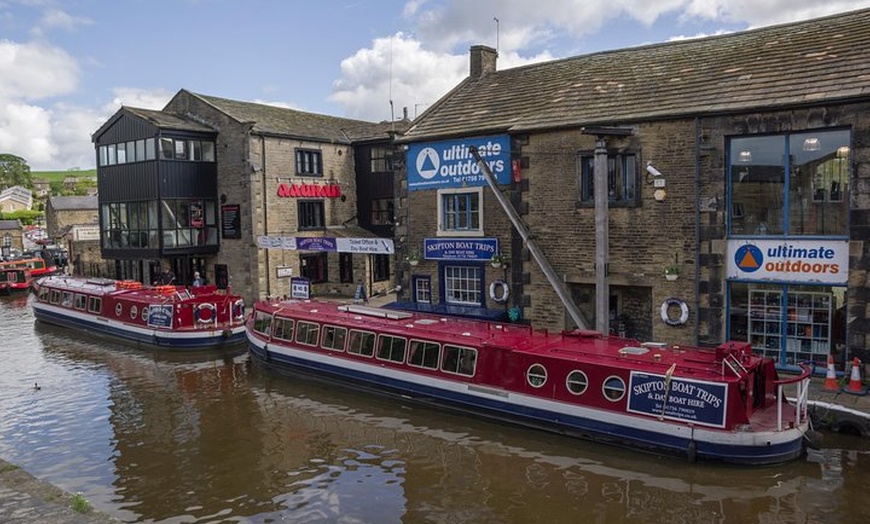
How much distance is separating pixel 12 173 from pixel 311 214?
12392 centimetres

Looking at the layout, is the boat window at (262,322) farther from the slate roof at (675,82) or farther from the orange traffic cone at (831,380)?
the orange traffic cone at (831,380)

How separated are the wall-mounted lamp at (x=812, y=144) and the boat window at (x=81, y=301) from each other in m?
25.4

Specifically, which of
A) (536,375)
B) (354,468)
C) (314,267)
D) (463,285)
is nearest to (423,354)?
(536,375)

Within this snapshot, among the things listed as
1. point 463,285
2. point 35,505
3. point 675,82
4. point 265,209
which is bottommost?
point 35,505

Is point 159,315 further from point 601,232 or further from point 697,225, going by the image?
point 697,225

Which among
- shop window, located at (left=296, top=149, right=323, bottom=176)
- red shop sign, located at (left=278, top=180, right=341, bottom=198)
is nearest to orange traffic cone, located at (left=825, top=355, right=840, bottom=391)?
red shop sign, located at (left=278, top=180, right=341, bottom=198)

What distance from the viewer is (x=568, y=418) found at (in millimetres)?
13078

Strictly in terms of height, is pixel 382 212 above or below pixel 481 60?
below

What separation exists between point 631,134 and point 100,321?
20656mm

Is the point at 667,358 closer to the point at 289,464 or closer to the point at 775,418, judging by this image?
the point at 775,418

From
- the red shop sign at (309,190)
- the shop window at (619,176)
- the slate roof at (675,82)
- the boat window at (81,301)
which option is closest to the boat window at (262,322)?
the slate roof at (675,82)

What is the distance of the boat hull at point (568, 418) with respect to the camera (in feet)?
37.2

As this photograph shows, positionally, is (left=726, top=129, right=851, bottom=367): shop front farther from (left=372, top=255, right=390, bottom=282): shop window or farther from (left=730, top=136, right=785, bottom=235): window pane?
(left=372, top=255, right=390, bottom=282): shop window

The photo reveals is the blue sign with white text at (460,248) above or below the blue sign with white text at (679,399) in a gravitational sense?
above
